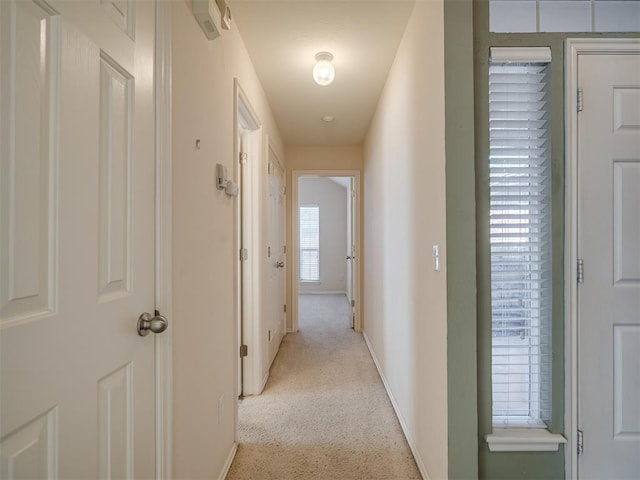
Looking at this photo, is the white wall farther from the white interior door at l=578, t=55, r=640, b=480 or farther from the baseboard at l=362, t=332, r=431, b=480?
the white interior door at l=578, t=55, r=640, b=480

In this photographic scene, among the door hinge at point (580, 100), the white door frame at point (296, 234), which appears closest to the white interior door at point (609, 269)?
the door hinge at point (580, 100)

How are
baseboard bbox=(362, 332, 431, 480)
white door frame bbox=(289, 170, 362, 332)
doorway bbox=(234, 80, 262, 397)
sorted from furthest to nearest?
1. white door frame bbox=(289, 170, 362, 332)
2. doorway bbox=(234, 80, 262, 397)
3. baseboard bbox=(362, 332, 431, 480)

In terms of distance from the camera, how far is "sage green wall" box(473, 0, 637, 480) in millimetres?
1401

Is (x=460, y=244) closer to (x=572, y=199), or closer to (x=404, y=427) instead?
(x=572, y=199)

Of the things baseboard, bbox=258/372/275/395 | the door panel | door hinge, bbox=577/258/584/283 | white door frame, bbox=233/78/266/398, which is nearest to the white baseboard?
the door panel

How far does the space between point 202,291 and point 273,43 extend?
5.45ft

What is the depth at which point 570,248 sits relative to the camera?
143cm

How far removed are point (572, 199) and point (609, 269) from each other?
0.35 metres

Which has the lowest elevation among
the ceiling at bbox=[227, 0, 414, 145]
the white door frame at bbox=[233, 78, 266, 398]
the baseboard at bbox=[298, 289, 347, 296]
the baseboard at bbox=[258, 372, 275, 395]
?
the baseboard at bbox=[298, 289, 347, 296]

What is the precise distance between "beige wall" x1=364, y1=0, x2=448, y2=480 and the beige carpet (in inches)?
6.1

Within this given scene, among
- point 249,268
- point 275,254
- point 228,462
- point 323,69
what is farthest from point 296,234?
point 228,462

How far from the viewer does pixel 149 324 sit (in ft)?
3.10

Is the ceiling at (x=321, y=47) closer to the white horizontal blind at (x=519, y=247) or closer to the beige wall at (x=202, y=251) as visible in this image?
the beige wall at (x=202, y=251)

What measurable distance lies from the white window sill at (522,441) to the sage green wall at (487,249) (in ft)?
0.09
